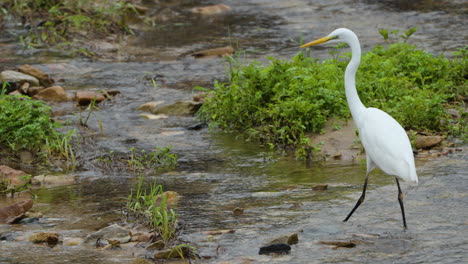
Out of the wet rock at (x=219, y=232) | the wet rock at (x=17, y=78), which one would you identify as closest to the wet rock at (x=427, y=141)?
the wet rock at (x=219, y=232)

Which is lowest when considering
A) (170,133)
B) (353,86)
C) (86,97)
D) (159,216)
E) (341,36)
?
(170,133)

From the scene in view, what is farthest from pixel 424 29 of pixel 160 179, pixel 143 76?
pixel 160 179

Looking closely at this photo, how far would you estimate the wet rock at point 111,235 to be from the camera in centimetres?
553

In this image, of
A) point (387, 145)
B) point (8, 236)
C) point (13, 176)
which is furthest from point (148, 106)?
point (387, 145)

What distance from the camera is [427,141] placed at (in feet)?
26.2

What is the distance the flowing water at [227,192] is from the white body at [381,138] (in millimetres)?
440

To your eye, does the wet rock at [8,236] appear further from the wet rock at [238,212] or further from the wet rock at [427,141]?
the wet rock at [427,141]

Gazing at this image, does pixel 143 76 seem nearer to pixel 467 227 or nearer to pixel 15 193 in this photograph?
pixel 15 193

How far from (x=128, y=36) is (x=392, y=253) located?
35.2 feet

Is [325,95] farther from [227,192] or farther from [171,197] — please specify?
[171,197]

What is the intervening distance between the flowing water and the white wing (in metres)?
0.43

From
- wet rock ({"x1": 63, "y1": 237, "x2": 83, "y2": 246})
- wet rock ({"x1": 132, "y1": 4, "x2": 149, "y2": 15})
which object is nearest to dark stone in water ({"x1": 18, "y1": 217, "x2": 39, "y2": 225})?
wet rock ({"x1": 63, "y1": 237, "x2": 83, "y2": 246})

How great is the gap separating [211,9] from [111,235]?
1179 cm

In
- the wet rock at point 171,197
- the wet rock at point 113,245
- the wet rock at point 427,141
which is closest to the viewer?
the wet rock at point 113,245
